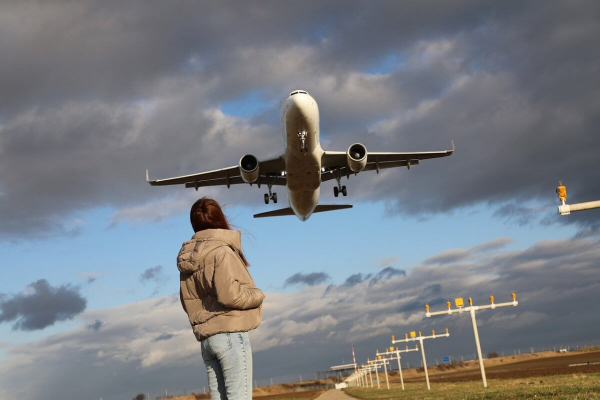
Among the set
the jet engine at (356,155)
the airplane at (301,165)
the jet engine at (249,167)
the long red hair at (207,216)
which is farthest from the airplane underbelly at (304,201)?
the long red hair at (207,216)

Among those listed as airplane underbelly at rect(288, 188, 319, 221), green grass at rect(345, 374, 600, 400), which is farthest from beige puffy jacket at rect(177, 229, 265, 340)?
airplane underbelly at rect(288, 188, 319, 221)

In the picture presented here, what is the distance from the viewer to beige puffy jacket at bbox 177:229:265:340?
4141mm

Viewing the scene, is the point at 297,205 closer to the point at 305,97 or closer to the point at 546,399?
the point at 305,97

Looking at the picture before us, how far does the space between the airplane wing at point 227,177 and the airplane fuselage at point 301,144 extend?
1.79 m

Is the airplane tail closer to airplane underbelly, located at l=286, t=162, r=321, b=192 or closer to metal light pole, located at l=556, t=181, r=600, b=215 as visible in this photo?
airplane underbelly, located at l=286, t=162, r=321, b=192

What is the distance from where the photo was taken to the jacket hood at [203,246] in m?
4.29

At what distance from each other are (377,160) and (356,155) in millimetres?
5239

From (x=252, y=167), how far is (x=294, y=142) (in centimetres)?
414

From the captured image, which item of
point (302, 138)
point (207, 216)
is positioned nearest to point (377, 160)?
point (302, 138)

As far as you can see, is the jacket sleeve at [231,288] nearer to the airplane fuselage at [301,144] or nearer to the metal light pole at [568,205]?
the metal light pole at [568,205]

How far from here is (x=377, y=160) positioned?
36219mm

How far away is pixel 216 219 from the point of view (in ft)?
14.9

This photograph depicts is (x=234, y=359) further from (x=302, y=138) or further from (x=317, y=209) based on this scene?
(x=317, y=209)

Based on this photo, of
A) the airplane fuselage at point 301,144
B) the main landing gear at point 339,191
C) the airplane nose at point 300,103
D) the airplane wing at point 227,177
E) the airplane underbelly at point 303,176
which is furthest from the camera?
the main landing gear at point 339,191
